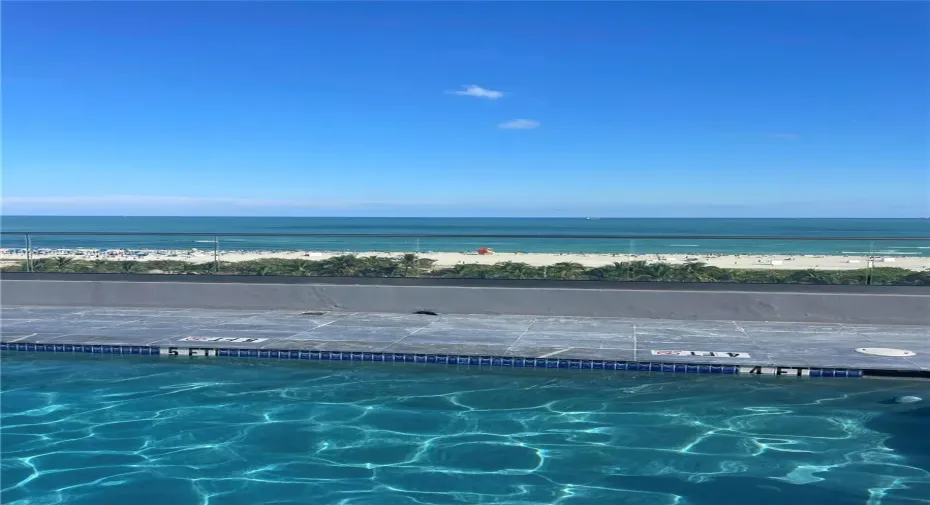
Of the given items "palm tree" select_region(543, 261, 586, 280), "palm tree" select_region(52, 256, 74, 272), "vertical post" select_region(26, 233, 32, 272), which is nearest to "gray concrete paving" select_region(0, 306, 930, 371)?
"palm tree" select_region(543, 261, 586, 280)

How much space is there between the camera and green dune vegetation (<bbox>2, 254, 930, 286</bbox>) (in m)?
8.60

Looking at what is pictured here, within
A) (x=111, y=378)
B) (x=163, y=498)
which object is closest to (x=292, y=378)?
(x=111, y=378)

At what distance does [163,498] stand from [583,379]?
3639 mm

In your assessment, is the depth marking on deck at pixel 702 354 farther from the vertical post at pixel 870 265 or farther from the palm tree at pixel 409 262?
the palm tree at pixel 409 262

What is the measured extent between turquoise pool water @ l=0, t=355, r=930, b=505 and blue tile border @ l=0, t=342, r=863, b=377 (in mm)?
86

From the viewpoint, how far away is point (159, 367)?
674 cm

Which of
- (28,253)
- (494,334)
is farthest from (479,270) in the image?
(28,253)

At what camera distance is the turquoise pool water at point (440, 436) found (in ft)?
14.0

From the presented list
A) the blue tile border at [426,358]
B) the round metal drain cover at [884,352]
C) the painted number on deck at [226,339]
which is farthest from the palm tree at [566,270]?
the painted number on deck at [226,339]

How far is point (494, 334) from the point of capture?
7.78 m

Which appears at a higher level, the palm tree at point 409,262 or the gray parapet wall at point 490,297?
the palm tree at point 409,262

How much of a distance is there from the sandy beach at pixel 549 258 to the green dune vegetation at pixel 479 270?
62 millimetres

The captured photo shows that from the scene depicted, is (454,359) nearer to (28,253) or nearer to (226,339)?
(226,339)

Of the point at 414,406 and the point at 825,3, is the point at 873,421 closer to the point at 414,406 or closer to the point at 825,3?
the point at 414,406
